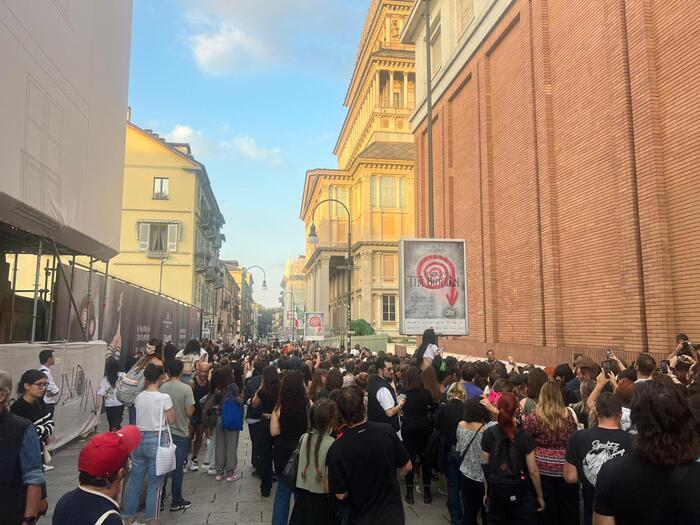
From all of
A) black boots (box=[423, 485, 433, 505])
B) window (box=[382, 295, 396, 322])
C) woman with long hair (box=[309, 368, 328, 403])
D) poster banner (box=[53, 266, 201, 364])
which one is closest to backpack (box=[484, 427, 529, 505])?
black boots (box=[423, 485, 433, 505])

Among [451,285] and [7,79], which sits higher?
[7,79]

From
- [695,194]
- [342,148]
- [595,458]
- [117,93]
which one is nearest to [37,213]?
[117,93]

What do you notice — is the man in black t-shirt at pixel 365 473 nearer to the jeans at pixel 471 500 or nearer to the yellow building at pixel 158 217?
the jeans at pixel 471 500

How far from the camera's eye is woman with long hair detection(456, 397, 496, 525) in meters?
5.34

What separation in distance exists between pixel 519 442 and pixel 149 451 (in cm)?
395

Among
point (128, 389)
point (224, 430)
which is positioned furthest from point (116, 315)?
point (128, 389)

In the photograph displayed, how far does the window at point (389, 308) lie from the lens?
56062 millimetres

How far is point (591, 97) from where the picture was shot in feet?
47.5

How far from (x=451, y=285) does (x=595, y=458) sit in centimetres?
836

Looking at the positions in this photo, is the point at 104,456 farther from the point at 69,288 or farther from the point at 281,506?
the point at 69,288

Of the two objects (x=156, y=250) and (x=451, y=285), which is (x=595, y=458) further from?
(x=156, y=250)

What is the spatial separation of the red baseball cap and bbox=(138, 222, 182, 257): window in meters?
40.3

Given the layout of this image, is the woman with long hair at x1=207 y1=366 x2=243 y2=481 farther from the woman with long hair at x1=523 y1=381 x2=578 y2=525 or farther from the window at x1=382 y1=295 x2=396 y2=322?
the window at x1=382 y1=295 x2=396 y2=322

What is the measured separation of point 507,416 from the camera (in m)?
4.80
